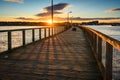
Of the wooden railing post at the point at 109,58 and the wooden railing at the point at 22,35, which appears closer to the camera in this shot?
the wooden railing post at the point at 109,58

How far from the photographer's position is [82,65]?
7.49m

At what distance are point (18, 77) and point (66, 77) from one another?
4.42 ft

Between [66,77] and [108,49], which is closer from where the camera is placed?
[108,49]

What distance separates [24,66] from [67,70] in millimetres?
1559

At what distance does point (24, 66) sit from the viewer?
23.6ft

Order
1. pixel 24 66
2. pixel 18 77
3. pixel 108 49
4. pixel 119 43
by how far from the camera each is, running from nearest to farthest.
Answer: pixel 119 43 → pixel 108 49 → pixel 18 77 → pixel 24 66

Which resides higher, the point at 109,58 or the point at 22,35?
the point at 22,35

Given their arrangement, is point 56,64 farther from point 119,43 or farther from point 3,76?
point 119,43

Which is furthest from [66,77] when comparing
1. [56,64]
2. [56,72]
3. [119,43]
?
[119,43]

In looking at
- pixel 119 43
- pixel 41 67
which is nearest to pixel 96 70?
pixel 41 67

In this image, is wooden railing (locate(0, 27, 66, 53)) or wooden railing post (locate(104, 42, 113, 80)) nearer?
wooden railing post (locate(104, 42, 113, 80))

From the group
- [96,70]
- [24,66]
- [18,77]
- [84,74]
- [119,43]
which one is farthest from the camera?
[24,66]

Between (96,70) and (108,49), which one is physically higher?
(108,49)

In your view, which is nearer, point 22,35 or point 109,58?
point 109,58
